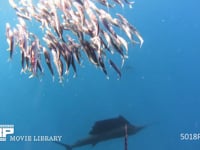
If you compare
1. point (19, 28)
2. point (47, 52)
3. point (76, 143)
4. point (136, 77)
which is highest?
point (19, 28)

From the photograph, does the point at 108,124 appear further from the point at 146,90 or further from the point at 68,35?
the point at 68,35

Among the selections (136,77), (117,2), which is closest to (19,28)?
(117,2)

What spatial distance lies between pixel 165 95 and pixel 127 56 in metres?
0.32

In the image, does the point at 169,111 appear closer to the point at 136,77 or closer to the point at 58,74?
the point at 136,77

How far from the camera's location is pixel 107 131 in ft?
7.15

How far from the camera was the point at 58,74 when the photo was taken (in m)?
2.14

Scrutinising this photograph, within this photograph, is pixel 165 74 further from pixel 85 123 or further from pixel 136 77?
pixel 85 123

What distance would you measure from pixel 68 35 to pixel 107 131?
62 centimetres

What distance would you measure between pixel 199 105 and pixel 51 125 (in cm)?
87

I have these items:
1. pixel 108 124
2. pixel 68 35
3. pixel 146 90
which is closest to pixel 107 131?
pixel 108 124

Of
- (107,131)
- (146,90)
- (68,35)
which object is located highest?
(68,35)

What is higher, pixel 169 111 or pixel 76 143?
pixel 169 111

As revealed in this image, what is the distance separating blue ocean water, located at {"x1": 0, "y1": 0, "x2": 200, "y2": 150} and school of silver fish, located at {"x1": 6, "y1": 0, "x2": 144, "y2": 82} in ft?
0.14

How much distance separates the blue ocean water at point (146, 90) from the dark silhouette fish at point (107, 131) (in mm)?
32
